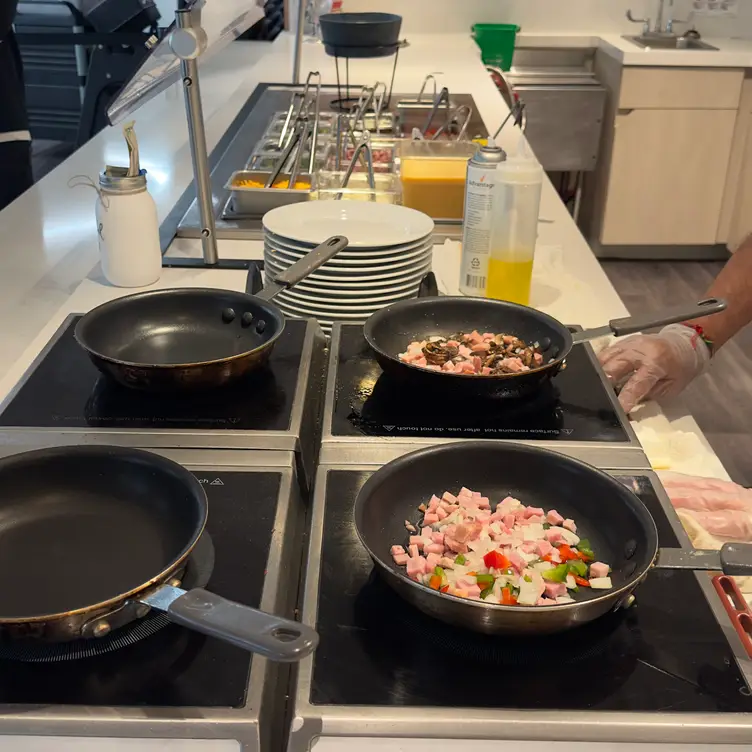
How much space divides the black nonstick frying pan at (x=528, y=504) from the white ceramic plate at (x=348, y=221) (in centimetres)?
54

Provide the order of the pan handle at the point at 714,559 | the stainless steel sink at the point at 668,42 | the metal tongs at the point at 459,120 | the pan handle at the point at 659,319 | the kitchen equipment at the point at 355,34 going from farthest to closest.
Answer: the stainless steel sink at the point at 668,42 < the kitchen equipment at the point at 355,34 < the metal tongs at the point at 459,120 < the pan handle at the point at 659,319 < the pan handle at the point at 714,559

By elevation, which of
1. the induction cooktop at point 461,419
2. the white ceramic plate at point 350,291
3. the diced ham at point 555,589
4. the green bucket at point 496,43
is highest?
the green bucket at point 496,43

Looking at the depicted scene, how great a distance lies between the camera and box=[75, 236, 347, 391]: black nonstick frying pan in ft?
3.24

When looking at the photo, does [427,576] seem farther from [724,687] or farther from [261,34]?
[261,34]

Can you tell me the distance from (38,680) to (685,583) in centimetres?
48

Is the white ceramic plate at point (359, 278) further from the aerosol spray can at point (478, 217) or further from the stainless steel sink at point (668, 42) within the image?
the stainless steel sink at point (668, 42)

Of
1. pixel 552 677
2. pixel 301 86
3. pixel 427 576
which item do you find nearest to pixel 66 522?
pixel 427 576

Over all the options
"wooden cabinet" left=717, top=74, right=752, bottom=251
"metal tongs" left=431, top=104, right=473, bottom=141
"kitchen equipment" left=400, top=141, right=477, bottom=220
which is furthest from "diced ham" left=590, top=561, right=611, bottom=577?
"wooden cabinet" left=717, top=74, right=752, bottom=251

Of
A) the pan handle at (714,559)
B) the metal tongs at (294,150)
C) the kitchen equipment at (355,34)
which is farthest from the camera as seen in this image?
the kitchen equipment at (355,34)

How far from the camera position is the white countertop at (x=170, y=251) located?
1.28m

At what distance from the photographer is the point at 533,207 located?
1.14 metres

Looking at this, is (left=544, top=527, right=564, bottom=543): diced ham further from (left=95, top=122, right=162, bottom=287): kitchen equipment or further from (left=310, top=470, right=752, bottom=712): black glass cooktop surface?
(left=95, top=122, right=162, bottom=287): kitchen equipment

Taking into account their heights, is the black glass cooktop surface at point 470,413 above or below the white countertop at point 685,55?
below

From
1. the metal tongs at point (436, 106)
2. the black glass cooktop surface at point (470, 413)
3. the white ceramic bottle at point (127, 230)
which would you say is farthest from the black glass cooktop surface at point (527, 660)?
the metal tongs at point (436, 106)
